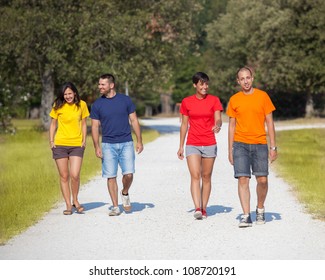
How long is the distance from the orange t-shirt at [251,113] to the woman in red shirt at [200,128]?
25.8 inches

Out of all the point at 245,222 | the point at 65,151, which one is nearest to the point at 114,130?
the point at 65,151

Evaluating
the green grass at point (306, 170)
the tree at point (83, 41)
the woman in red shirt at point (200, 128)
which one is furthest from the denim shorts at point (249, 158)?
the tree at point (83, 41)

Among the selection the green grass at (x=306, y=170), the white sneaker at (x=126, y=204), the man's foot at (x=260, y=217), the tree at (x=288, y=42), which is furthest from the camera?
the tree at (x=288, y=42)

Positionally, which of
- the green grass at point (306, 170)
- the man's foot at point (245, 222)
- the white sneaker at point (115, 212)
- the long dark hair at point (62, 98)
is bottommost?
the green grass at point (306, 170)

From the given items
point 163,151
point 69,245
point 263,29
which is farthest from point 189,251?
point 263,29

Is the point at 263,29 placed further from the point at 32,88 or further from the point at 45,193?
the point at 45,193

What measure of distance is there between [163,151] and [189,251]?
56.0ft

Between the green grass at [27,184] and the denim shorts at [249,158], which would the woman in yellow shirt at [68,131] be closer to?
the green grass at [27,184]

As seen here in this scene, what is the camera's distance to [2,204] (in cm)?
1321

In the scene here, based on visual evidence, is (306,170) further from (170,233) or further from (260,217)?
(170,233)

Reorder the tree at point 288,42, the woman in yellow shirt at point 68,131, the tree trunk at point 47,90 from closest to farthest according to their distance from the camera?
the woman in yellow shirt at point 68,131 → the tree trunk at point 47,90 → the tree at point 288,42

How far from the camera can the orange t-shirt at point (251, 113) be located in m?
10.6

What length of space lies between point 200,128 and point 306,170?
765 centimetres

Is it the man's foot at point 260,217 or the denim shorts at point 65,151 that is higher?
the denim shorts at point 65,151
